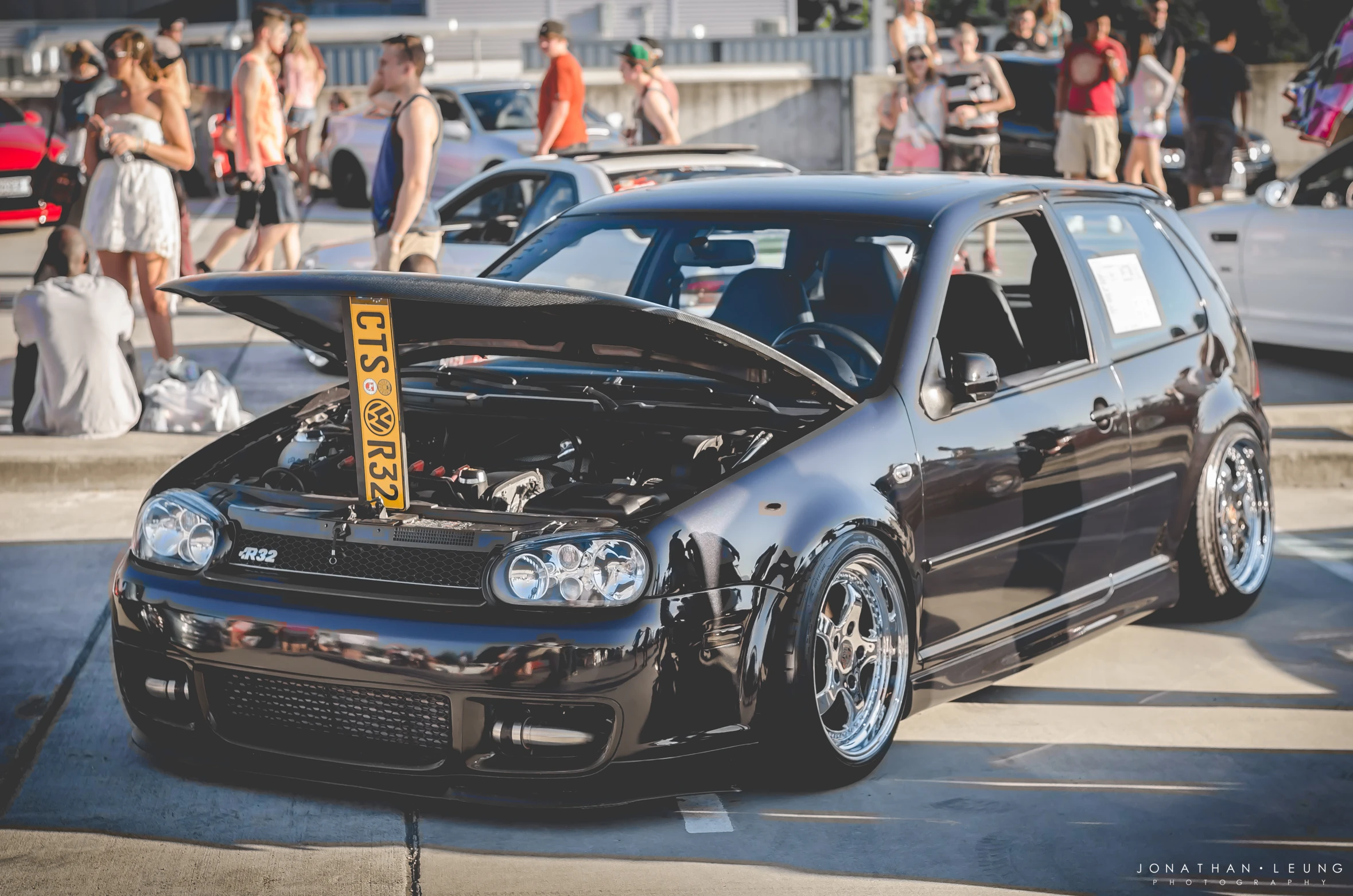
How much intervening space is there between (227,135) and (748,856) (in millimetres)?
12135

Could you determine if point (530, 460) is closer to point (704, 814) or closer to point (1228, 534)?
point (704, 814)

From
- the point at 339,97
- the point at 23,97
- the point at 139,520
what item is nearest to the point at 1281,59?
the point at 339,97

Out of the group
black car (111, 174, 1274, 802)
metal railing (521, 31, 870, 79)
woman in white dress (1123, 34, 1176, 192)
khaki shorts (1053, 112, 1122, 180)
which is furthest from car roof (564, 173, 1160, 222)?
metal railing (521, 31, 870, 79)

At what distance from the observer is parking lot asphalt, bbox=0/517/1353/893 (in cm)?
Answer: 395

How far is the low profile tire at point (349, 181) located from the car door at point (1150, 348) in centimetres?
1407

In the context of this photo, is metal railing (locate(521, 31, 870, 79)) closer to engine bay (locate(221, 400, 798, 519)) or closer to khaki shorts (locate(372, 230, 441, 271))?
khaki shorts (locate(372, 230, 441, 271))

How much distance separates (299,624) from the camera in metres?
4.04

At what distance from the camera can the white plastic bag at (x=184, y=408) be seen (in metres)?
8.53

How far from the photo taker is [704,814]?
14.1 ft

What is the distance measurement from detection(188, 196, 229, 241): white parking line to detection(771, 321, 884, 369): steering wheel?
11307 millimetres

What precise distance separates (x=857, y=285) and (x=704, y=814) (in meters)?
1.74

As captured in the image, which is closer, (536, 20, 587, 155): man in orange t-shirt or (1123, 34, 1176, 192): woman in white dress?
(536, 20, 587, 155): man in orange t-shirt

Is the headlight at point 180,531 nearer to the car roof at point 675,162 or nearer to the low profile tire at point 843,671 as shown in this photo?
the low profile tire at point 843,671

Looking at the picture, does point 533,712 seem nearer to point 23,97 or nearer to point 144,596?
point 144,596
